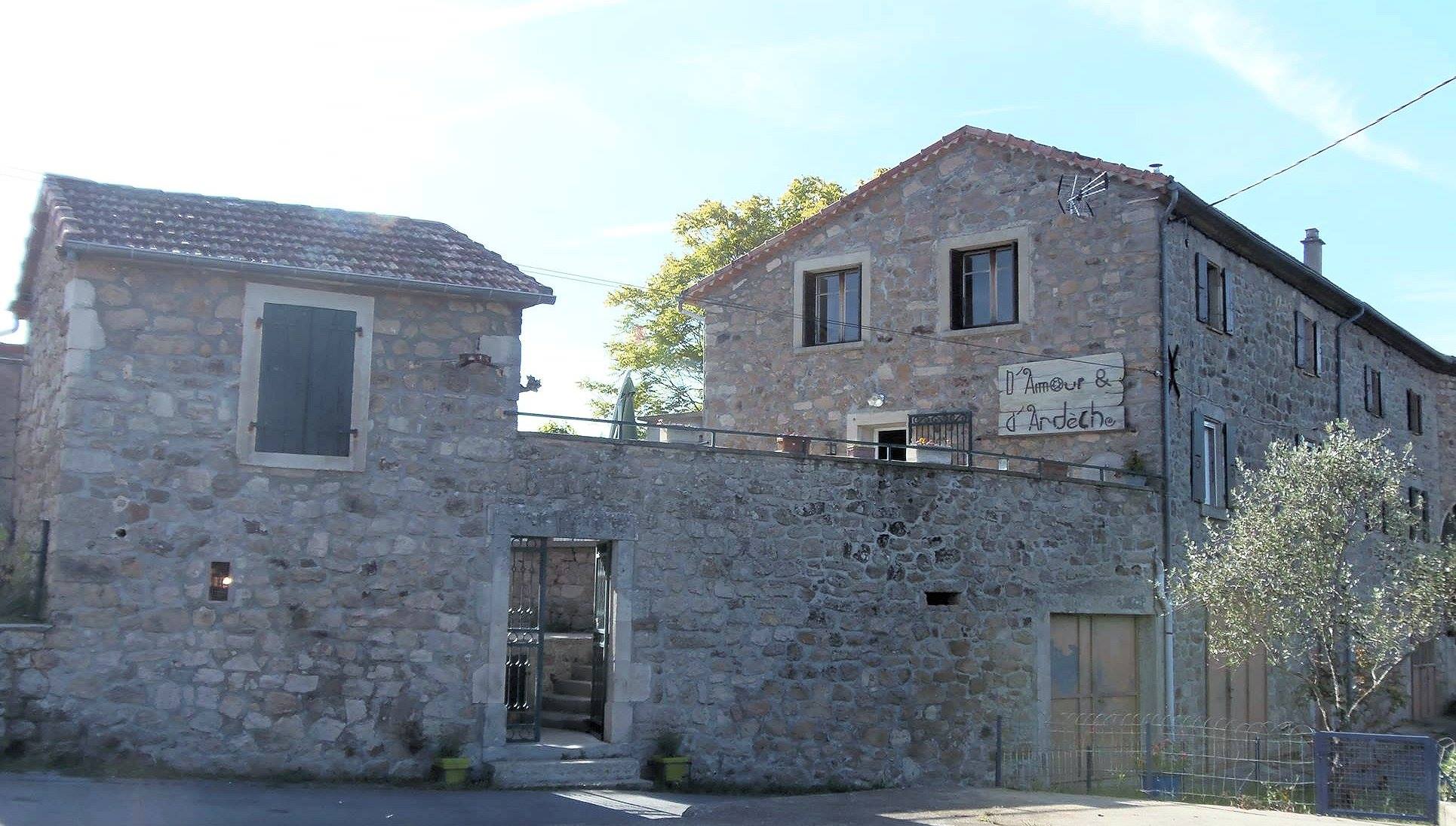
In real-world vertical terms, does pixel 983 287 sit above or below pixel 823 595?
above

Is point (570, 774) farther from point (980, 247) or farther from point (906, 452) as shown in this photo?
point (980, 247)

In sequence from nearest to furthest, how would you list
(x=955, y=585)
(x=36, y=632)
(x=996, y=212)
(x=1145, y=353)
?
(x=36, y=632) < (x=955, y=585) < (x=1145, y=353) < (x=996, y=212)

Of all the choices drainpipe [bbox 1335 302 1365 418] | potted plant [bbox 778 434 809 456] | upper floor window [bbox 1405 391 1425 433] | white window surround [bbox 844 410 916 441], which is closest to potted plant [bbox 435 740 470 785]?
potted plant [bbox 778 434 809 456]

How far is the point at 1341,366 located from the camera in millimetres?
22094

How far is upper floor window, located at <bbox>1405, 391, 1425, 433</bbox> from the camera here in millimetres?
25531

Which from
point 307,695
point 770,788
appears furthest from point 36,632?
point 770,788

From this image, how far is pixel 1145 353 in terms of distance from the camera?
16609mm

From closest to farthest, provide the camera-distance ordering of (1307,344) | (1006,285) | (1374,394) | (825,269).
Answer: (1006,285) → (825,269) → (1307,344) → (1374,394)

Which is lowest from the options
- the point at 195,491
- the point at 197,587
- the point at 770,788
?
the point at 770,788

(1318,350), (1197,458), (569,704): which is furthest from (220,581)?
(1318,350)

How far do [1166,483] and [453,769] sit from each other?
9436 millimetres

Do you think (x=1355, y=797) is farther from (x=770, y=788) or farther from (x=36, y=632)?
(x=36, y=632)

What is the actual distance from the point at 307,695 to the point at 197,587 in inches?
49.5

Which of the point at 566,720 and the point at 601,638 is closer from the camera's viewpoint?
the point at 601,638
